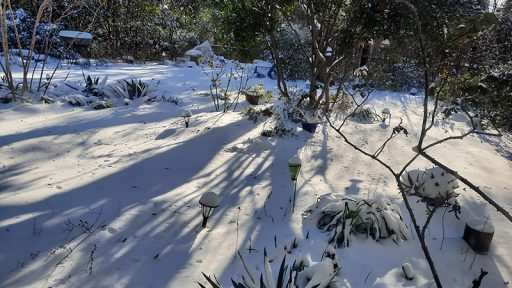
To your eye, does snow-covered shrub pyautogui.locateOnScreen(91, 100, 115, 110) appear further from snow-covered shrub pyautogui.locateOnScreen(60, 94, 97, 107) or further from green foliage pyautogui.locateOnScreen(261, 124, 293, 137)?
green foliage pyautogui.locateOnScreen(261, 124, 293, 137)

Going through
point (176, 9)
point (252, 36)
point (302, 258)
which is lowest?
point (302, 258)

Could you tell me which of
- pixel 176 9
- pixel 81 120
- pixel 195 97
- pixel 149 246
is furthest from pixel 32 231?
pixel 176 9

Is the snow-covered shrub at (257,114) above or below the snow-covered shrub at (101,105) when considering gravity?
above

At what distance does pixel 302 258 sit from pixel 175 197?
1.60 metres

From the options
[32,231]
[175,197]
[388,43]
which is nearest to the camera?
[32,231]

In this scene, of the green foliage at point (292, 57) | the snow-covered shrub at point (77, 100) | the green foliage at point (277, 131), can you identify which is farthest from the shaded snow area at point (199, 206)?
the green foliage at point (292, 57)

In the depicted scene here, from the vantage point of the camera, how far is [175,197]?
348 centimetres

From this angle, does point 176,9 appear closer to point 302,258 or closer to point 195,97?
point 195,97

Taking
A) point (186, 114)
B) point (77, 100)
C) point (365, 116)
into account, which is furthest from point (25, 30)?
point (365, 116)

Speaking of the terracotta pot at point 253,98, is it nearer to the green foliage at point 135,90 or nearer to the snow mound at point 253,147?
the green foliage at point 135,90

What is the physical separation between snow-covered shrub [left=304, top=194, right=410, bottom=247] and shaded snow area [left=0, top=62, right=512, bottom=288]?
0.02 metres

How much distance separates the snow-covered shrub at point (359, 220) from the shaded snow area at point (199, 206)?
0.7 inches

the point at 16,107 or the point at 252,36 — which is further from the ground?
the point at 252,36

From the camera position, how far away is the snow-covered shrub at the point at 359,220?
2.88 meters
